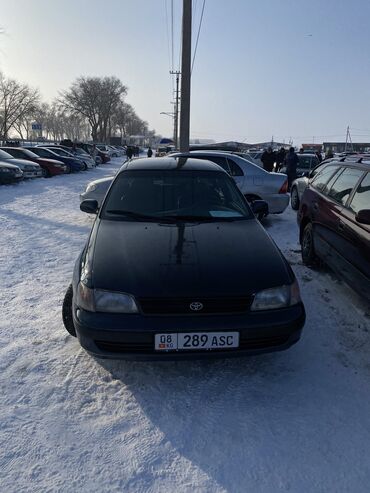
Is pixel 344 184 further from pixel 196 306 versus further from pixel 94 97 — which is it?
pixel 94 97

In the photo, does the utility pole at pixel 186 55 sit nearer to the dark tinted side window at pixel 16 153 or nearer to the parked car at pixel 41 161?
the parked car at pixel 41 161

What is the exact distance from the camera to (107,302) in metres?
2.78

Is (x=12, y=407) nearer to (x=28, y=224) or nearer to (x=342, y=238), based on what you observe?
(x=342, y=238)

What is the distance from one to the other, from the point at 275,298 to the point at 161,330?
0.84 metres

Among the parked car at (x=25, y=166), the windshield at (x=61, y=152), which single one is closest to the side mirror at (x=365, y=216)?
the parked car at (x=25, y=166)

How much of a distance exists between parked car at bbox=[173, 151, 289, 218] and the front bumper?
19.3 ft

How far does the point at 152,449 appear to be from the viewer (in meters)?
2.37

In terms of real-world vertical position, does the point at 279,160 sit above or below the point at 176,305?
below

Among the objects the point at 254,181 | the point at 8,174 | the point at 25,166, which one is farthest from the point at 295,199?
the point at 25,166

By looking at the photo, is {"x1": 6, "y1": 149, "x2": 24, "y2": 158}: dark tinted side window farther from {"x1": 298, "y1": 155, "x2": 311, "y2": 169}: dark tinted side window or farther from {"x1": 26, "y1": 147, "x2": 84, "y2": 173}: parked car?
{"x1": 298, "y1": 155, "x2": 311, "y2": 169}: dark tinted side window

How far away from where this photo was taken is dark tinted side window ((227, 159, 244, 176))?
8523 mm

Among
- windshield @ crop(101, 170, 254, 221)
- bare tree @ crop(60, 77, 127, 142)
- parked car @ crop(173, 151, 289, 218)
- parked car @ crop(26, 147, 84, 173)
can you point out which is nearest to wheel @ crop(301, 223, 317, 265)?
windshield @ crop(101, 170, 254, 221)

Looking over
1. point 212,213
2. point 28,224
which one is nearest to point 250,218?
point 212,213

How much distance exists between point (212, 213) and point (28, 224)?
5.68m
